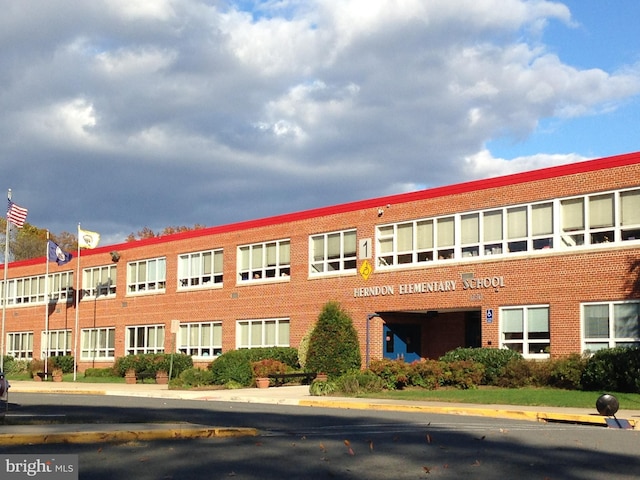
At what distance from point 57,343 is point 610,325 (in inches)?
1583

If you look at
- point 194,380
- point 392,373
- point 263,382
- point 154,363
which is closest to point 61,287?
point 154,363

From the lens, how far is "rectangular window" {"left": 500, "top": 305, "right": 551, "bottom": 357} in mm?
30422

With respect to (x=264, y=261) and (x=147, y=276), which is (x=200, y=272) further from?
(x=264, y=261)

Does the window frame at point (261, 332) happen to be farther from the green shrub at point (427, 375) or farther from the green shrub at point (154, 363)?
the green shrub at point (427, 375)

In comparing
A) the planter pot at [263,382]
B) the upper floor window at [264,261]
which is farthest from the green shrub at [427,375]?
the upper floor window at [264,261]

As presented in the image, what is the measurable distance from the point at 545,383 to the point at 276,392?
9.35 m

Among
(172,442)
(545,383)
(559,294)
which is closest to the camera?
(172,442)

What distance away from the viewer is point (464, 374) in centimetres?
2873

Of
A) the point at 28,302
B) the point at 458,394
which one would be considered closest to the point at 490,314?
the point at 458,394

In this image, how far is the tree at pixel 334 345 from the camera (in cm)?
3609

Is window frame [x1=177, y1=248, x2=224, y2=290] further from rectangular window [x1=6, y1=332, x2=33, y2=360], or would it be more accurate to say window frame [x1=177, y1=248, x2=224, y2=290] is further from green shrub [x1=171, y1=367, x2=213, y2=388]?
rectangular window [x1=6, y1=332, x2=33, y2=360]

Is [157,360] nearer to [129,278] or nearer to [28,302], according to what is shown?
[129,278]

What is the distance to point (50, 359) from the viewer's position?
55188 millimetres

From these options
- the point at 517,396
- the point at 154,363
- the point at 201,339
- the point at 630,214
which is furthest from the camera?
the point at 201,339
